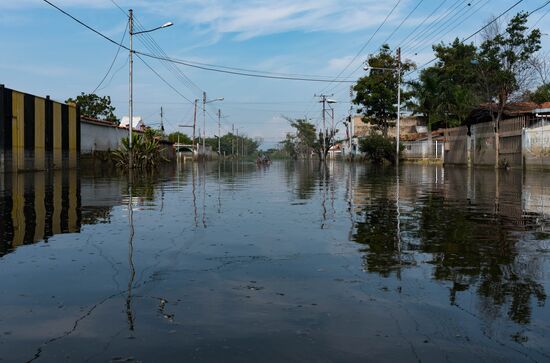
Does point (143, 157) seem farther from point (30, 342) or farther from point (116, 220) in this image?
point (30, 342)

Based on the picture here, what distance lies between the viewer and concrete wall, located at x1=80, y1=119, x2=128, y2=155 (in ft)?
131

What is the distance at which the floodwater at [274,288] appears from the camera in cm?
359

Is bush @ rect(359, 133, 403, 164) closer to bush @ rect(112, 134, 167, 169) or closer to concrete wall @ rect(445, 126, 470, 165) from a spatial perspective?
concrete wall @ rect(445, 126, 470, 165)

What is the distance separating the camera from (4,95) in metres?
27.2

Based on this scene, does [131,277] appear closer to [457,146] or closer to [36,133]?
[36,133]

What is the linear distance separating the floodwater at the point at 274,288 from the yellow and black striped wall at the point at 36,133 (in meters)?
20.0

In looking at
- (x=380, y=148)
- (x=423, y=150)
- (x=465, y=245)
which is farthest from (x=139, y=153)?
(x=423, y=150)

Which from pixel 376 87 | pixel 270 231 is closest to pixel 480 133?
pixel 376 87

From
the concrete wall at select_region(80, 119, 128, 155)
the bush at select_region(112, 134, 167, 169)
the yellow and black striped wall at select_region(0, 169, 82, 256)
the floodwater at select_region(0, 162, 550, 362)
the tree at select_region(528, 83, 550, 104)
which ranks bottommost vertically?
the floodwater at select_region(0, 162, 550, 362)

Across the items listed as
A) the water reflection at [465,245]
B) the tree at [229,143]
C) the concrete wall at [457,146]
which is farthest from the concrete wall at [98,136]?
the tree at [229,143]

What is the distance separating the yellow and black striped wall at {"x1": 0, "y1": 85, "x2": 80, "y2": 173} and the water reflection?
2189cm

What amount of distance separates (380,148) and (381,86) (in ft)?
28.6

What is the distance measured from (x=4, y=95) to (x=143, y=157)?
36.7 ft

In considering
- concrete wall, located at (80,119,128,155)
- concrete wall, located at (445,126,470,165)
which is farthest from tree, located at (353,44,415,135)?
concrete wall, located at (80,119,128,155)
